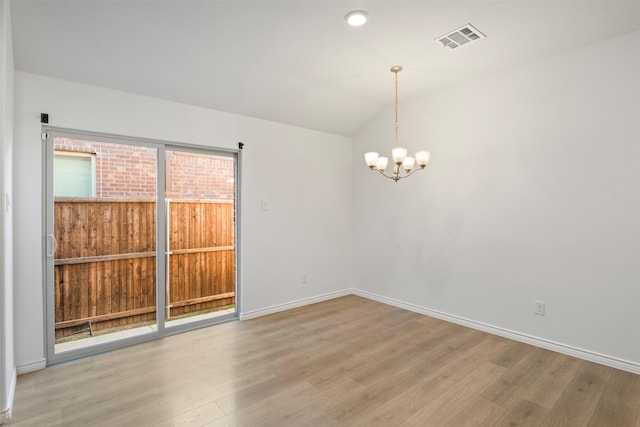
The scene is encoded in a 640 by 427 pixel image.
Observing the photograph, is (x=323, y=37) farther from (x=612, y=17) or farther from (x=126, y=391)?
(x=126, y=391)

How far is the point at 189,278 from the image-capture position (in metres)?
4.09

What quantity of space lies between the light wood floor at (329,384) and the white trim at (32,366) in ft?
0.30

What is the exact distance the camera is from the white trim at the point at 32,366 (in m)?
2.72

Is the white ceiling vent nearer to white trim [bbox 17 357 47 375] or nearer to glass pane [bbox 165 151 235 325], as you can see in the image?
glass pane [bbox 165 151 235 325]

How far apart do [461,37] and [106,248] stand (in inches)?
153

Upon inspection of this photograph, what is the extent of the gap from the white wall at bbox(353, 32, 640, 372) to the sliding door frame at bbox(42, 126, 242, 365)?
7.09ft

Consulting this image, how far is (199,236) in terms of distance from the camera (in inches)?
163

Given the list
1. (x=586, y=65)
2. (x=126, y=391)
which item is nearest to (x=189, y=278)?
(x=126, y=391)

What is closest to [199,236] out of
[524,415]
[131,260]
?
[131,260]

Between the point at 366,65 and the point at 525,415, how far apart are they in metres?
3.23

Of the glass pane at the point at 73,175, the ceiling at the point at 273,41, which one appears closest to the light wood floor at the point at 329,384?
the glass pane at the point at 73,175

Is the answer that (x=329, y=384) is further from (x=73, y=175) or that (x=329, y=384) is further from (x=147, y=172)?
(x=73, y=175)

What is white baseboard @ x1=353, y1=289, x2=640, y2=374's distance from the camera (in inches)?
111

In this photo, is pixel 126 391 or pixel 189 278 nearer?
pixel 126 391
